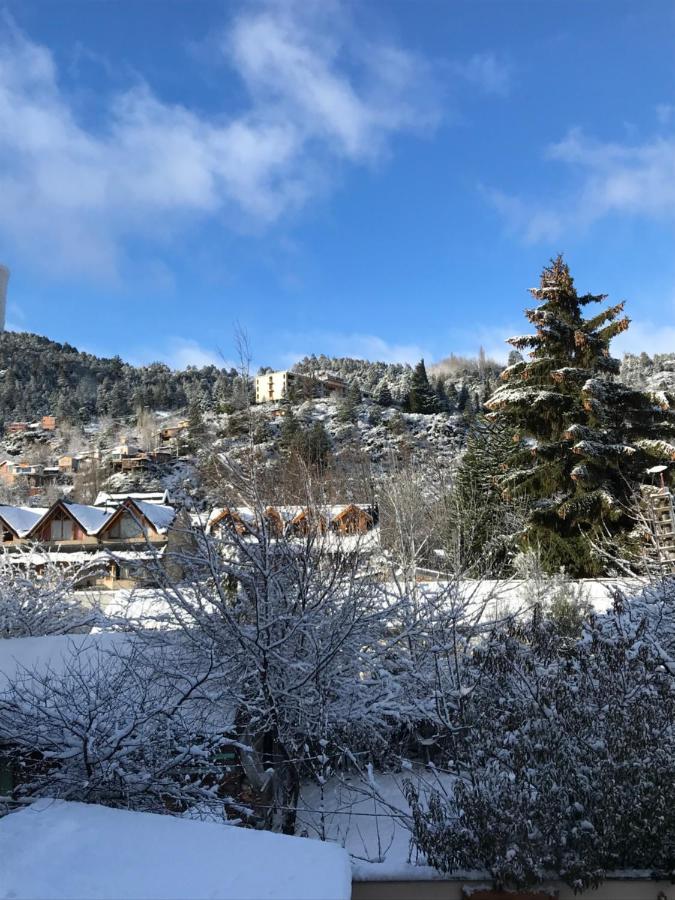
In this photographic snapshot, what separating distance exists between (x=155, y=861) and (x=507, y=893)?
2.73 metres

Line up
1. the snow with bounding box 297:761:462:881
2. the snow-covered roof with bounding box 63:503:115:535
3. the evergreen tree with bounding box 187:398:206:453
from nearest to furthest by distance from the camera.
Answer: the snow with bounding box 297:761:462:881 → the evergreen tree with bounding box 187:398:206:453 → the snow-covered roof with bounding box 63:503:115:535

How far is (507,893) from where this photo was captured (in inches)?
170

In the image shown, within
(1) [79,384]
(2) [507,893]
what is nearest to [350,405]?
(2) [507,893]

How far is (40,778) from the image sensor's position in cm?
486

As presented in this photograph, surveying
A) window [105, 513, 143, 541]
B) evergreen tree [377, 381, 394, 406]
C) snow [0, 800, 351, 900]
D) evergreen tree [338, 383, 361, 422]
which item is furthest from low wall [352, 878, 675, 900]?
evergreen tree [377, 381, 394, 406]

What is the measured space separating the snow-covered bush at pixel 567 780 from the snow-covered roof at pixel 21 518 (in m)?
29.8

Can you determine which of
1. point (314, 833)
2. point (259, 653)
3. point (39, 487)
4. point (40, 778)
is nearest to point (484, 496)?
point (314, 833)

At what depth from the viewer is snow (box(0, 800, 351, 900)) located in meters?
2.78

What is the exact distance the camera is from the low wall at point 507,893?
432cm

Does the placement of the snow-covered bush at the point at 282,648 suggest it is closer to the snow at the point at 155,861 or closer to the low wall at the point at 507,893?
the low wall at the point at 507,893

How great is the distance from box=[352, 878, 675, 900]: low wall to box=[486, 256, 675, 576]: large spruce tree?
13.0m

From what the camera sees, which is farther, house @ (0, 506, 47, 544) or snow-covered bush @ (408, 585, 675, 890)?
house @ (0, 506, 47, 544)

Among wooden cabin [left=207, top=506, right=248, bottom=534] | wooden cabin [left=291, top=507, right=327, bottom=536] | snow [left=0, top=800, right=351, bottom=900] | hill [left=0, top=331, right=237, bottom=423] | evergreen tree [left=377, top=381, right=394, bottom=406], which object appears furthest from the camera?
hill [left=0, top=331, right=237, bottom=423]

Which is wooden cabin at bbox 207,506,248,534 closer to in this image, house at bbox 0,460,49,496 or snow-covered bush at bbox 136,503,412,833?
snow-covered bush at bbox 136,503,412,833
